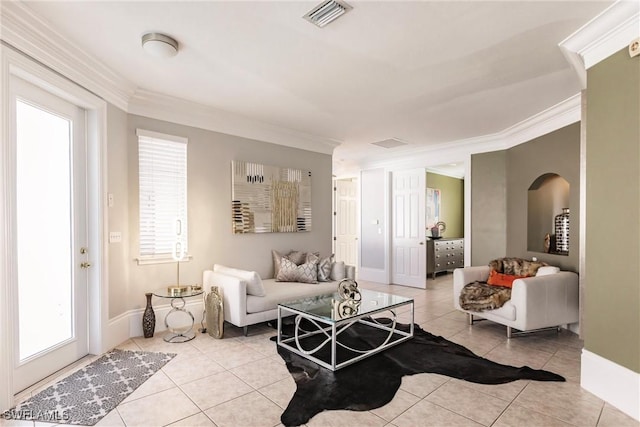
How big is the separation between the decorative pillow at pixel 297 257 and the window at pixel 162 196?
144 cm

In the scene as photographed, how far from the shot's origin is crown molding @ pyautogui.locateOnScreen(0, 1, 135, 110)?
2.24 m

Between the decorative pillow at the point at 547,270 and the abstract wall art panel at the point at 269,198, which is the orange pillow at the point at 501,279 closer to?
the decorative pillow at the point at 547,270

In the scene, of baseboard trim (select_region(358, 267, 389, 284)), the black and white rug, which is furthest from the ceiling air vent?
baseboard trim (select_region(358, 267, 389, 284))

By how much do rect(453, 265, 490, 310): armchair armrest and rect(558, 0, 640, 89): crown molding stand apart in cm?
248

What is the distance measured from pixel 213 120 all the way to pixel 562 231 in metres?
4.64

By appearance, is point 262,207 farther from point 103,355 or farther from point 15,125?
point 15,125

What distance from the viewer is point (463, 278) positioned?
4.34 meters

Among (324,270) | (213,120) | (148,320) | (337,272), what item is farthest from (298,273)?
(213,120)

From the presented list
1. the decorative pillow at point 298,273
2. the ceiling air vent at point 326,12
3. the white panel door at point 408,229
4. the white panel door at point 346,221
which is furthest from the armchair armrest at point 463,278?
the white panel door at point 346,221

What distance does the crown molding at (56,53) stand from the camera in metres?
2.24

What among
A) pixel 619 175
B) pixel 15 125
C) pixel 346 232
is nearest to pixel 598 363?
pixel 619 175

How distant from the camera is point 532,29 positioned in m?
2.47

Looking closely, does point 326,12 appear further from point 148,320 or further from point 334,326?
point 148,320

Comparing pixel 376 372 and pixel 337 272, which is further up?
pixel 337 272
